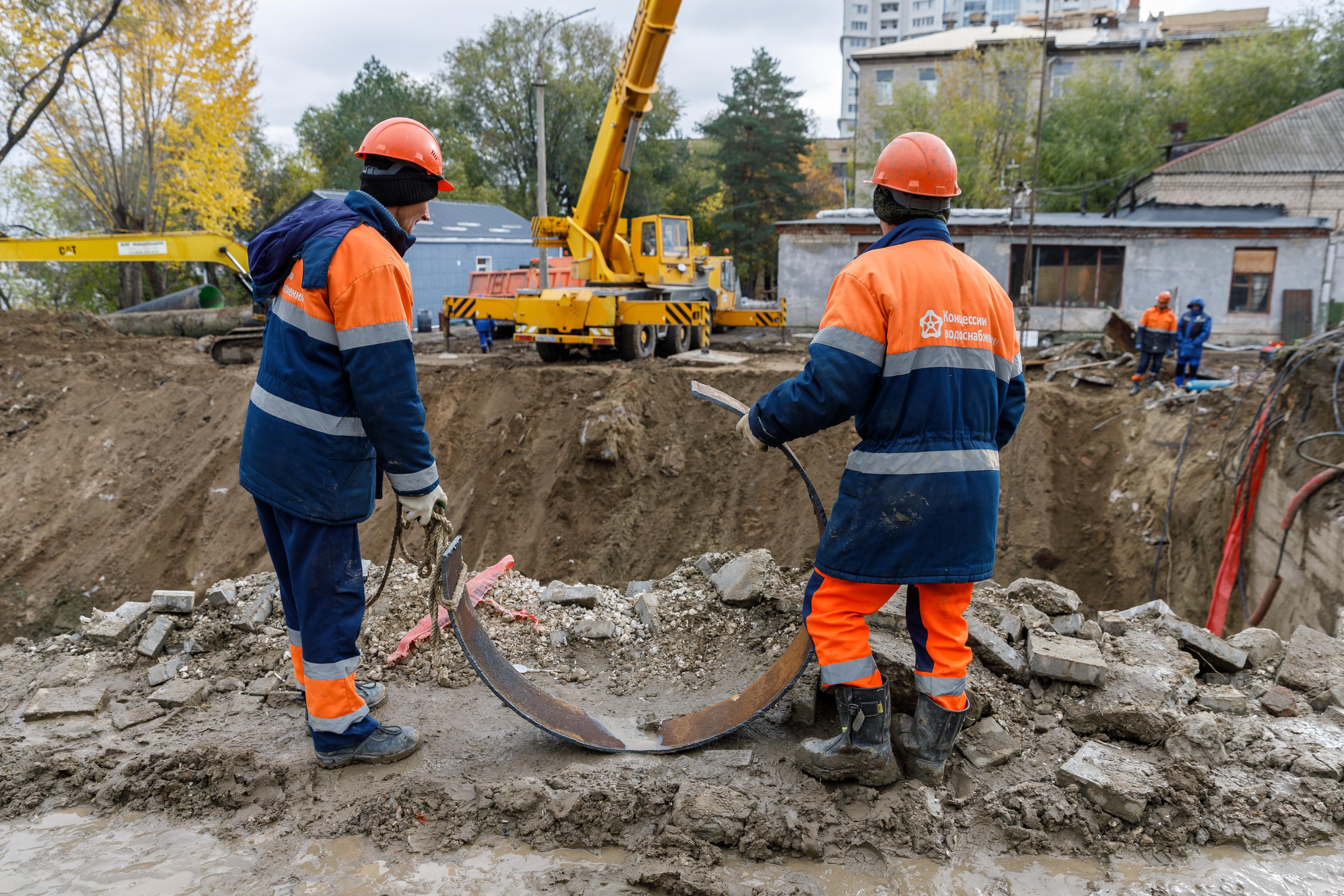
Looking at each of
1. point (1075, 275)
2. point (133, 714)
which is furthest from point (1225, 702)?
point (1075, 275)

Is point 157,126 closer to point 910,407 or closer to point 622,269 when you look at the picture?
point 622,269

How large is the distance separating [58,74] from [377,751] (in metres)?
19.3

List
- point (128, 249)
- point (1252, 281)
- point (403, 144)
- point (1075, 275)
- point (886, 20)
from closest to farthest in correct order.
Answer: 1. point (403, 144)
2. point (128, 249)
3. point (1252, 281)
4. point (1075, 275)
5. point (886, 20)

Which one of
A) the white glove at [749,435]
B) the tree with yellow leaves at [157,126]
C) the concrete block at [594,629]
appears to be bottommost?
the concrete block at [594,629]

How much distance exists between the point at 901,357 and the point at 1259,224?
64.8 feet

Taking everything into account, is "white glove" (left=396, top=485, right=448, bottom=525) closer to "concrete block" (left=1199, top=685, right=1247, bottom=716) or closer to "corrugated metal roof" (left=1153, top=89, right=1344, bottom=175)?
"concrete block" (left=1199, top=685, right=1247, bottom=716)

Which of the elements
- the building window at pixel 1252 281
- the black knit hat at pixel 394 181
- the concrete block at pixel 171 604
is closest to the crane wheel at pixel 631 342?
the concrete block at pixel 171 604

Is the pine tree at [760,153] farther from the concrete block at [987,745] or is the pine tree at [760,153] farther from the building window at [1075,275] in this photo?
the concrete block at [987,745]

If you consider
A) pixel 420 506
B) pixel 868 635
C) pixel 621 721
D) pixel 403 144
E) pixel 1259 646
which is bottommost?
pixel 621 721

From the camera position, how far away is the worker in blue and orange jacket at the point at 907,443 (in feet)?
7.60

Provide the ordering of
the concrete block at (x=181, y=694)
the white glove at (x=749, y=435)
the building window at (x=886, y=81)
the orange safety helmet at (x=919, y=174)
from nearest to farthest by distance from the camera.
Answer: the orange safety helmet at (x=919, y=174) < the white glove at (x=749, y=435) < the concrete block at (x=181, y=694) < the building window at (x=886, y=81)

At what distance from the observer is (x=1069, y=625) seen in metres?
3.38

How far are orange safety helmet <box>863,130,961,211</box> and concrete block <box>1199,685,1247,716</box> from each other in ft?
6.72

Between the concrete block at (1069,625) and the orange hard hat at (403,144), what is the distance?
3.00 meters
